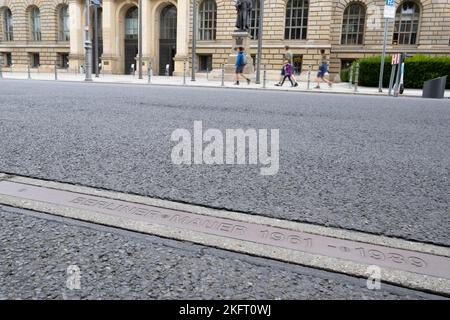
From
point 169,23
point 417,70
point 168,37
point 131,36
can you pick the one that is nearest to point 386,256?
point 417,70

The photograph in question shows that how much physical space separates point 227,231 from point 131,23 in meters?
37.7

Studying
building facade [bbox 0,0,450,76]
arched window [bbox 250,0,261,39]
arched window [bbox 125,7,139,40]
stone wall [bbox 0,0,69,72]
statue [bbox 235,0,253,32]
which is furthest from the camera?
stone wall [bbox 0,0,69,72]

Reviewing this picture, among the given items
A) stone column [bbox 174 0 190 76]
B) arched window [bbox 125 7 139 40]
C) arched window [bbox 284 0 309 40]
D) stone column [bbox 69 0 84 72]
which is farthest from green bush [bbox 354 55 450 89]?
stone column [bbox 69 0 84 72]

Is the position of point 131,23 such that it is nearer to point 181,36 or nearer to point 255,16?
point 181,36

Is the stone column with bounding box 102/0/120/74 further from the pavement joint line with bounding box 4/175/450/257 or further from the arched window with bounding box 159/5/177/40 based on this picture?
the pavement joint line with bounding box 4/175/450/257

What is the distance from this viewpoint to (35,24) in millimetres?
39844

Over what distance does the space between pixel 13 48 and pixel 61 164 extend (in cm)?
4349

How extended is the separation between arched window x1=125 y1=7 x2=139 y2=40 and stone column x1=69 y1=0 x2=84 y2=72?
4.12 metres

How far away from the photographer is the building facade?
30625 millimetres

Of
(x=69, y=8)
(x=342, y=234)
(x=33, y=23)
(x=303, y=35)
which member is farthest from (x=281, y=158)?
(x=33, y=23)

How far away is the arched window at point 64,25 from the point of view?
38469 mm

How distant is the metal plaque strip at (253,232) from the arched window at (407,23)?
33540mm

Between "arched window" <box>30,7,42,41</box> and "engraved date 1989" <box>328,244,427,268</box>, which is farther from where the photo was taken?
"arched window" <box>30,7,42,41</box>

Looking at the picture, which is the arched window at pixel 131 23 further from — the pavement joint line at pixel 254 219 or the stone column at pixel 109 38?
the pavement joint line at pixel 254 219
